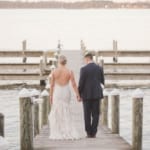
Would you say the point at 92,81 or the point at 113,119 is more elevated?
the point at 92,81

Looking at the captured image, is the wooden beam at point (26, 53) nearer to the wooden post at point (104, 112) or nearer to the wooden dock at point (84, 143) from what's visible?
the wooden post at point (104, 112)

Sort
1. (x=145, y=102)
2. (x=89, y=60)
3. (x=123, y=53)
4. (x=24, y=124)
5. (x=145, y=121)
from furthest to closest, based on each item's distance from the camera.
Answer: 1. (x=123, y=53)
2. (x=145, y=102)
3. (x=145, y=121)
4. (x=89, y=60)
5. (x=24, y=124)

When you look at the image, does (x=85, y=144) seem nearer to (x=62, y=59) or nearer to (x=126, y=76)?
(x=62, y=59)

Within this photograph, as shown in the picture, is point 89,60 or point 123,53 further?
A: point 123,53

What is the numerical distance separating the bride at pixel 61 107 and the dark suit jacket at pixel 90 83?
0.60ft

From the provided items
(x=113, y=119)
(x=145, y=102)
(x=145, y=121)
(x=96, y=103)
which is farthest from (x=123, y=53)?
(x=96, y=103)

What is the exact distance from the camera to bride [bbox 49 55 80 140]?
40.5 feet

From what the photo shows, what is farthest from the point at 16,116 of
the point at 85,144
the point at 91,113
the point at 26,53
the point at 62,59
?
the point at 85,144

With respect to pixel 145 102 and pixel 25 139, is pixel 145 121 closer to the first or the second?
pixel 145 102

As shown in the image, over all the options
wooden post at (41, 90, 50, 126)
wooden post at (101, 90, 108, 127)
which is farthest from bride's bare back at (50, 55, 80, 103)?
wooden post at (41, 90, 50, 126)

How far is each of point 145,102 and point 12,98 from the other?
17.6 ft

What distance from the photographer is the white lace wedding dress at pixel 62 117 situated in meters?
12.4

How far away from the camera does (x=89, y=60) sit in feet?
40.3

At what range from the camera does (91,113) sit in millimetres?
12773
